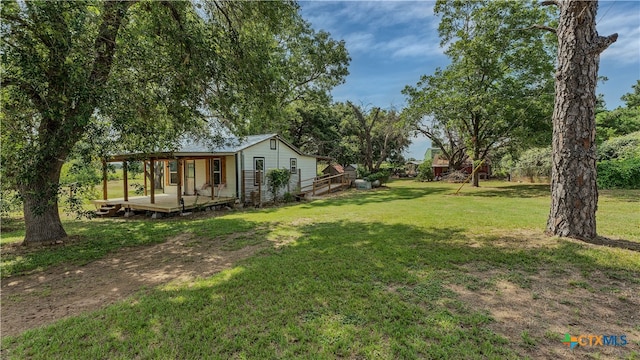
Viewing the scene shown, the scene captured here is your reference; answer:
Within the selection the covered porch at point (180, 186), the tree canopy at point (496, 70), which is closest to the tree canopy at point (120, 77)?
the covered porch at point (180, 186)

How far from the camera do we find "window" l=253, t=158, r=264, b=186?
14070 millimetres

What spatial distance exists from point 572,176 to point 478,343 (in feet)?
14.6

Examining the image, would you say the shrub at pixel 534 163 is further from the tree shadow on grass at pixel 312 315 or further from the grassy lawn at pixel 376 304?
the tree shadow on grass at pixel 312 315

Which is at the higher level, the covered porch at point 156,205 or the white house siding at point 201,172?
→ the white house siding at point 201,172

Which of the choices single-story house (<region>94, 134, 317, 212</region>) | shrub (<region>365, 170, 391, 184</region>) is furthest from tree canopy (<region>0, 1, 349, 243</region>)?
shrub (<region>365, 170, 391, 184</region>)

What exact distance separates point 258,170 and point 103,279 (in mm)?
9834

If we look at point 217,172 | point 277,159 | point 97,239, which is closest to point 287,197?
point 277,159

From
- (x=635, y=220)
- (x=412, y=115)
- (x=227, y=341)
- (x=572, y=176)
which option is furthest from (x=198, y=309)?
(x=412, y=115)

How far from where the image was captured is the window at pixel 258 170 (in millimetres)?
14070

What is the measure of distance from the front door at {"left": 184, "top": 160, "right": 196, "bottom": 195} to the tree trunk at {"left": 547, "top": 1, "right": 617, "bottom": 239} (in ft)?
49.7

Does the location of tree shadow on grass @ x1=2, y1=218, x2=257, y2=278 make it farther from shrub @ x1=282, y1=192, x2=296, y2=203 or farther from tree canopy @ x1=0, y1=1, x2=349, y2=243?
shrub @ x1=282, y1=192, x2=296, y2=203

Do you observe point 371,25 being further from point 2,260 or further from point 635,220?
point 2,260

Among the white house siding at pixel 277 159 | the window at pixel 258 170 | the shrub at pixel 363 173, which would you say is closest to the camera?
the window at pixel 258 170

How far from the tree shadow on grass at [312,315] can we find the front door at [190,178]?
11.6 meters
